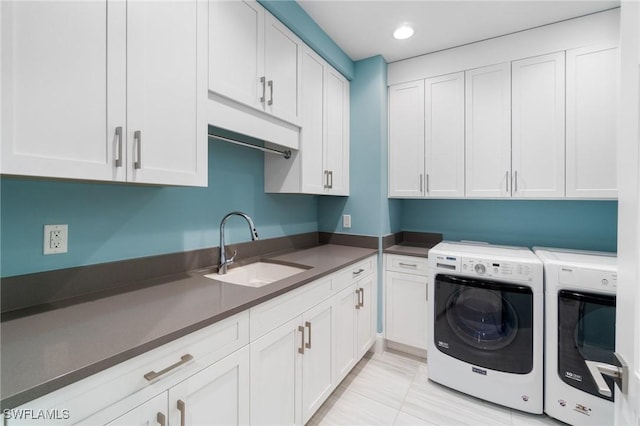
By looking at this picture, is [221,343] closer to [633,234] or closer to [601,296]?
[633,234]

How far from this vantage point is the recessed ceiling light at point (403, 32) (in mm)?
2119

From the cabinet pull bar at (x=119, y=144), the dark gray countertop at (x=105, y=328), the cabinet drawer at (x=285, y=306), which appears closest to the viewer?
the dark gray countertop at (x=105, y=328)

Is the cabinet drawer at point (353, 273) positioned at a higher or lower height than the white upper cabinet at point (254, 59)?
lower

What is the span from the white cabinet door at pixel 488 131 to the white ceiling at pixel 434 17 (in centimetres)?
30

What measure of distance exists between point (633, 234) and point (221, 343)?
46.9 inches

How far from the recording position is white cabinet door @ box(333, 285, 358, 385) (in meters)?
1.84

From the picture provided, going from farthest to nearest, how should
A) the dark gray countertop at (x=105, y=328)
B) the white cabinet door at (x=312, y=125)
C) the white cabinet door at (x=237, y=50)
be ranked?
the white cabinet door at (x=312, y=125) → the white cabinet door at (x=237, y=50) → the dark gray countertop at (x=105, y=328)

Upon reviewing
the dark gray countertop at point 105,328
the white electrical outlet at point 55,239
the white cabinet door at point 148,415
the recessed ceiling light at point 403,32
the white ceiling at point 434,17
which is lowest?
the white cabinet door at point 148,415

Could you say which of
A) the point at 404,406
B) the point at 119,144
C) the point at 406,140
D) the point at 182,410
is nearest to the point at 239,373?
the point at 182,410

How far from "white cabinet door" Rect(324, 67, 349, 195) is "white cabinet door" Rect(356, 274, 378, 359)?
2.65ft

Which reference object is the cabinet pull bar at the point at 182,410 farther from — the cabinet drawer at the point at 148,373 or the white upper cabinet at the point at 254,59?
the white upper cabinet at the point at 254,59

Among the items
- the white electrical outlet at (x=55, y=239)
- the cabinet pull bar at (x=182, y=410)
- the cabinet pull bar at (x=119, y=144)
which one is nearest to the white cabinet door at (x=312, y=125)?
the cabinet pull bar at (x=119, y=144)

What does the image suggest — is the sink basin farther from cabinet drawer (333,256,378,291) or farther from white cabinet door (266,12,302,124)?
white cabinet door (266,12,302,124)

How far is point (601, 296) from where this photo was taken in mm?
1577
